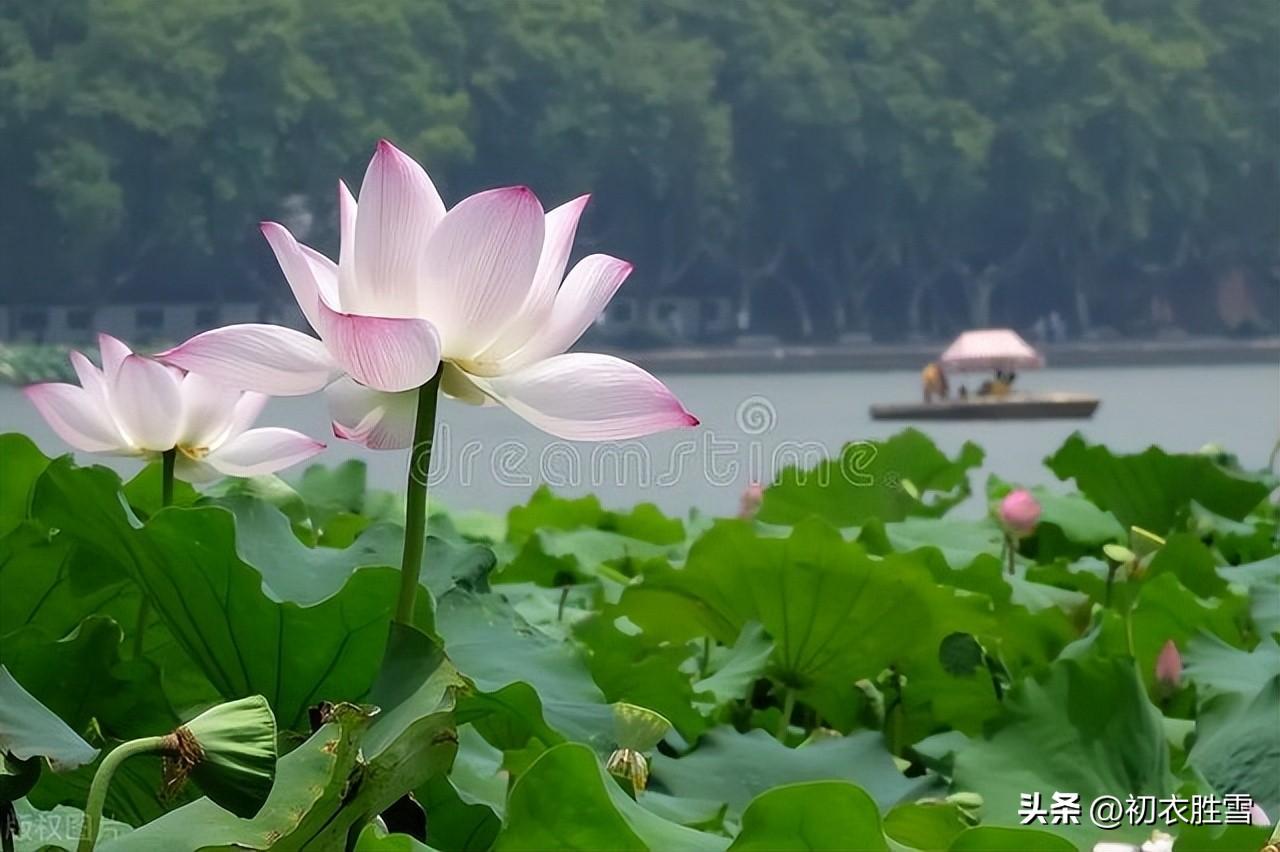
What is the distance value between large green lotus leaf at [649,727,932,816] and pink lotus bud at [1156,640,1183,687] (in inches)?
7.4

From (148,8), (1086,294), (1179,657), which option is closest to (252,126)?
(148,8)

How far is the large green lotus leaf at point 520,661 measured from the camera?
0.47 meters

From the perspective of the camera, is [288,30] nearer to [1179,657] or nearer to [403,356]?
[1179,657]

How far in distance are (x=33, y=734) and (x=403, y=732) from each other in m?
0.07

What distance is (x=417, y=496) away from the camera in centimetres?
31

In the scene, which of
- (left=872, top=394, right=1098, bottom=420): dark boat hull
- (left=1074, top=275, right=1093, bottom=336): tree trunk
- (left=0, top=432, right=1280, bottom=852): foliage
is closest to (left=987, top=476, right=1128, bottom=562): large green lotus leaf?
(left=0, top=432, right=1280, bottom=852): foliage

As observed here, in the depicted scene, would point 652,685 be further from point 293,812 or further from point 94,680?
point 293,812

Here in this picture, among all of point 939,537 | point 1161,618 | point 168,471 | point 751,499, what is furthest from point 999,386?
point 168,471

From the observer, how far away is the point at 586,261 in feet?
1.13

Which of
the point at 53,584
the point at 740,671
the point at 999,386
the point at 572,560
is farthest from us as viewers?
the point at 999,386

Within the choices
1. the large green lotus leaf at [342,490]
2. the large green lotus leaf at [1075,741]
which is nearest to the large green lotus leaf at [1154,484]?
the large green lotus leaf at [342,490]

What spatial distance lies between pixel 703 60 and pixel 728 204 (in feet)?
3.88

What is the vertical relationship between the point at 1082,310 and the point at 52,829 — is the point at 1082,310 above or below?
above

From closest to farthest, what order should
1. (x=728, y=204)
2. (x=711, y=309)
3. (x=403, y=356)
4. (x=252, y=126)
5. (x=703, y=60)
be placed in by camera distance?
(x=403, y=356)
(x=703, y=60)
(x=252, y=126)
(x=711, y=309)
(x=728, y=204)
